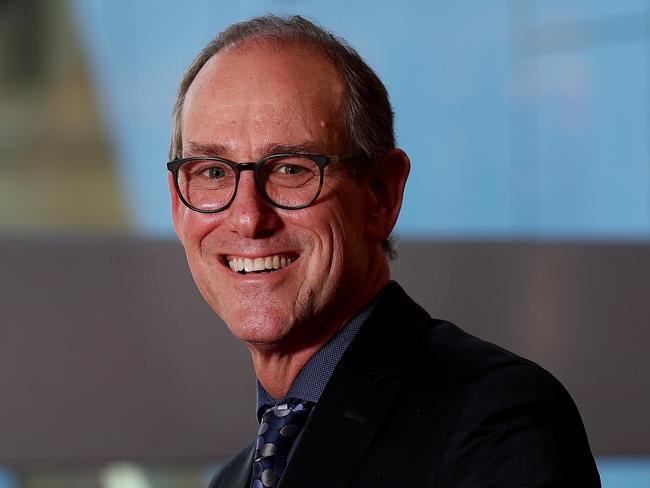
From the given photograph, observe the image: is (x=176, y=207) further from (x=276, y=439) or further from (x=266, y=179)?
(x=276, y=439)

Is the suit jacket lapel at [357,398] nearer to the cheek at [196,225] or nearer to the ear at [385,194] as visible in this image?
the ear at [385,194]

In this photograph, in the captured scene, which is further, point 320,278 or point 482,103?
point 482,103

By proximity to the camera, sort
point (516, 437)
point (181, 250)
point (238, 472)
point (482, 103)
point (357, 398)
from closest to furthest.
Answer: point (516, 437) → point (357, 398) → point (238, 472) → point (181, 250) → point (482, 103)

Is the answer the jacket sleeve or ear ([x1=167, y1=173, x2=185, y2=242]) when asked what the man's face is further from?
the jacket sleeve

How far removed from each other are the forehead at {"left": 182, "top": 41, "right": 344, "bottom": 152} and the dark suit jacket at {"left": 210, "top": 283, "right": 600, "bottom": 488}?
0.99ft

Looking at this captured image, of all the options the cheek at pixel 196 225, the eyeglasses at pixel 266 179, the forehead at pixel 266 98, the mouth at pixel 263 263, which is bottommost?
the mouth at pixel 263 263

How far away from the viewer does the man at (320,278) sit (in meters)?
1.29

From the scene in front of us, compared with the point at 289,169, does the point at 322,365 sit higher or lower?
lower

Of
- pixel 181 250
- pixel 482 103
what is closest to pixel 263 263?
pixel 181 250

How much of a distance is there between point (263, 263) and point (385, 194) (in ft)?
0.79

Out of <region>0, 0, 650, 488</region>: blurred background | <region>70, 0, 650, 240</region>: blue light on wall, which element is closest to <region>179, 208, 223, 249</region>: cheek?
<region>0, 0, 650, 488</region>: blurred background

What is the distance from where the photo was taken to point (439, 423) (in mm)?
1284

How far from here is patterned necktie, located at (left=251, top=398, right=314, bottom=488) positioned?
1.41 m

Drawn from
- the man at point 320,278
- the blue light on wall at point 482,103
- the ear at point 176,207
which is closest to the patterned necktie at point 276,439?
the man at point 320,278
